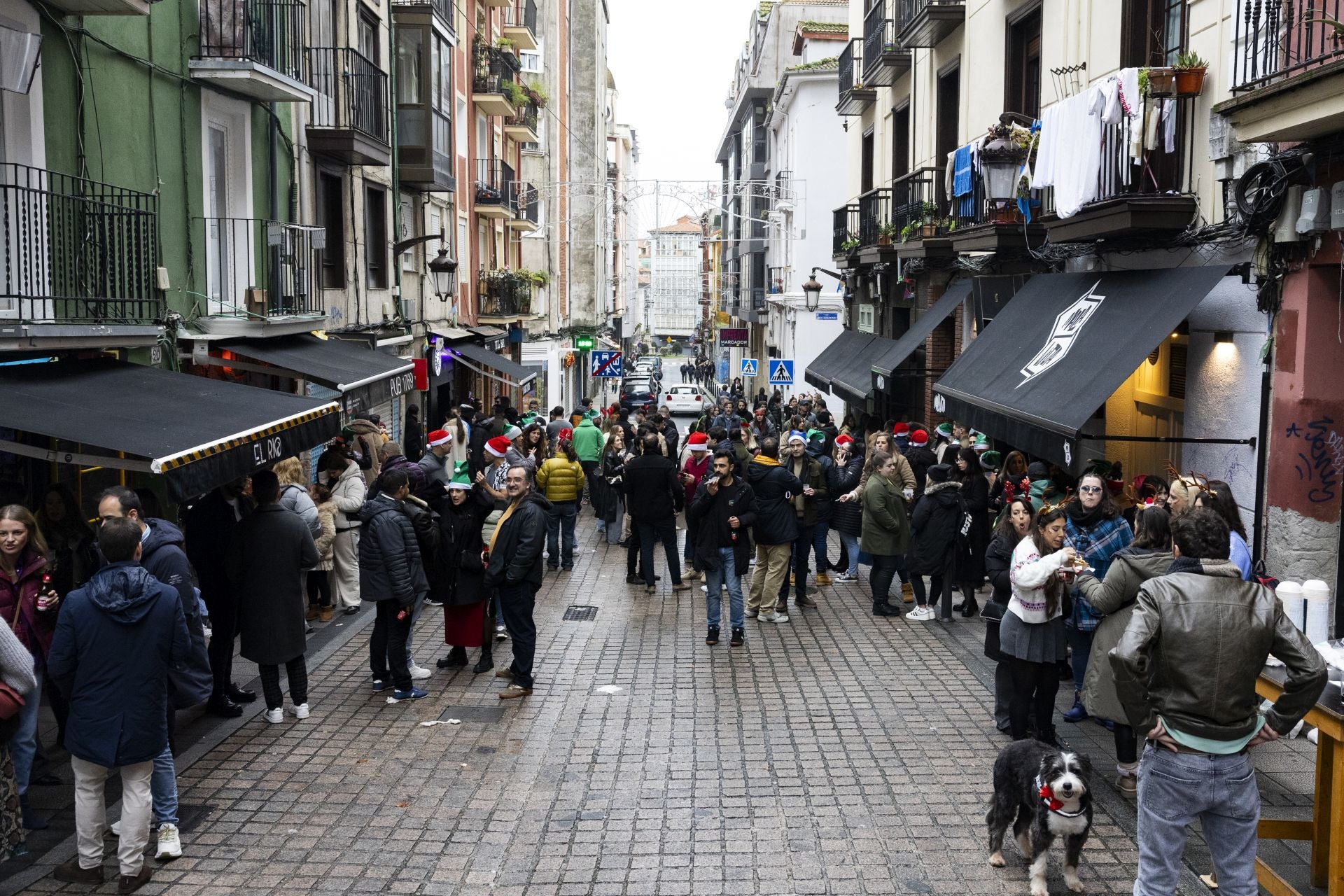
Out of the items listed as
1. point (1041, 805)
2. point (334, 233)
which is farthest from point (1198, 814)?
point (334, 233)

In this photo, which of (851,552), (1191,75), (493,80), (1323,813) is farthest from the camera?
(493,80)

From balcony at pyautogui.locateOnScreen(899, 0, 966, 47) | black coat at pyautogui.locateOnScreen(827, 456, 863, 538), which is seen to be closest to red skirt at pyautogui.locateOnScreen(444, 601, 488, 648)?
black coat at pyautogui.locateOnScreen(827, 456, 863, 538)

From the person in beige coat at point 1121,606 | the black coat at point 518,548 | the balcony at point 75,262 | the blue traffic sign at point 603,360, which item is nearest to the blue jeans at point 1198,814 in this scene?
the person in beige coat at point 1121,606

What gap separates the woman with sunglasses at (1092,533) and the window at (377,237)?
15.1 metres

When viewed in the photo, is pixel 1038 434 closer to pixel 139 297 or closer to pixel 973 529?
pixel 973 529

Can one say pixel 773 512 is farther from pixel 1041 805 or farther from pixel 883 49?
pixel 883 49

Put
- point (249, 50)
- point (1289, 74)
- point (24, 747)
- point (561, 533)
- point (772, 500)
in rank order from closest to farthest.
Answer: point (24, 747)
point (1289, 74)
point (772, 500)
point (249, 50)
point (561, 533)

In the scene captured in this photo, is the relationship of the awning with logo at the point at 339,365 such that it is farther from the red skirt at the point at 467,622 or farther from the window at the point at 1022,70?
the window at the point at 1022,70

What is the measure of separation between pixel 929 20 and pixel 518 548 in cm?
1287

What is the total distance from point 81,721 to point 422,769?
2.42m

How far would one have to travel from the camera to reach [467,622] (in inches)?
392

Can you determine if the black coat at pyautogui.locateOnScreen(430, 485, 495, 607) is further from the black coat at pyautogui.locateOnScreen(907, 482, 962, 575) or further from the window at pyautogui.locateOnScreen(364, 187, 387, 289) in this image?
the window at pyautogui.locateOnScreen(364, 187, 387, 289)

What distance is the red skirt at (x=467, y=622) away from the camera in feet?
32.6

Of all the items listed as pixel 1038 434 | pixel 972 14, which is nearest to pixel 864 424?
pixel 972 14
